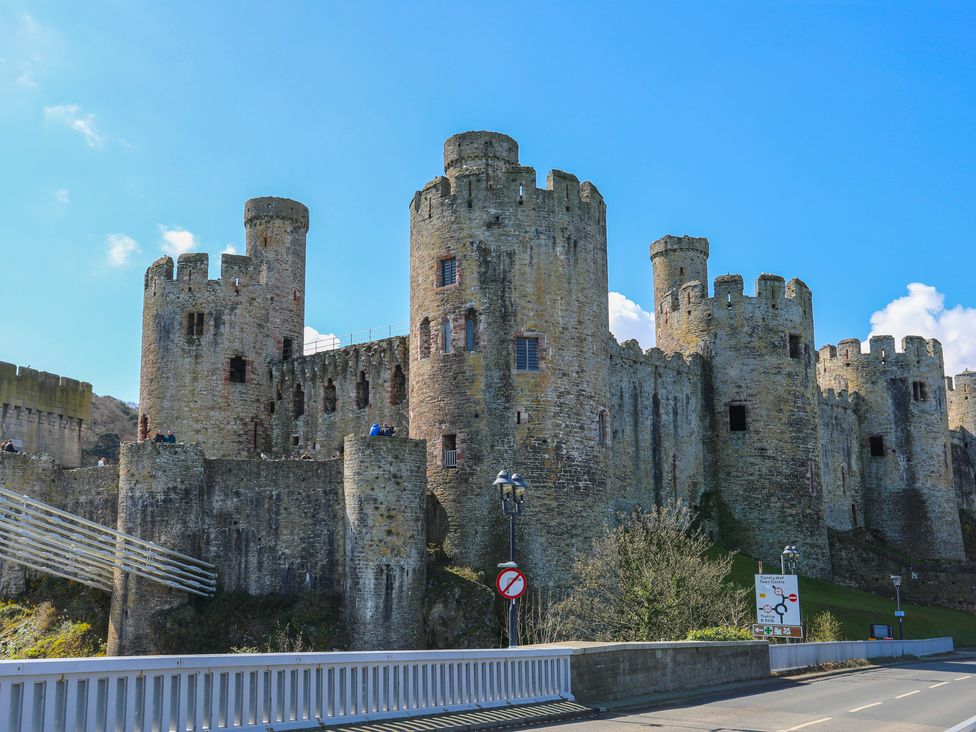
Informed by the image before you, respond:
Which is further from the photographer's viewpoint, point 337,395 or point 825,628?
point 337,395

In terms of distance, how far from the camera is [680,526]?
42969mm

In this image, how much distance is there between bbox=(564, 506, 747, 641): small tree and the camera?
101 feet

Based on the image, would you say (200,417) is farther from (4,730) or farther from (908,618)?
(4,730)

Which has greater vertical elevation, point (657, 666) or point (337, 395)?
point (337, 395)

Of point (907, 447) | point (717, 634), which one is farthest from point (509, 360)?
point (907, 447)

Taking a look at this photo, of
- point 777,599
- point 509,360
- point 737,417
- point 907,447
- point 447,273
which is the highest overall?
point 447,273

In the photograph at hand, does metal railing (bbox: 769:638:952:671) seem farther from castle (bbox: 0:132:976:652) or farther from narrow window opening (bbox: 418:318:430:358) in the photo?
narrow window opening (bbox: 418:318:430:358)

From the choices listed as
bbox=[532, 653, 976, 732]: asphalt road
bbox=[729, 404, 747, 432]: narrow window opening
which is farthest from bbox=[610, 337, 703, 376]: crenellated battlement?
bbox=[532, 653, 976, 732]: asphalt road

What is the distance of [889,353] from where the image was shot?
59.8 metres

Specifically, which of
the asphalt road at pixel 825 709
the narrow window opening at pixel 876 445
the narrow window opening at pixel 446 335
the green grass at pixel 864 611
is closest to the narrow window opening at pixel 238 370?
the narrow window opening at pixel 446 335

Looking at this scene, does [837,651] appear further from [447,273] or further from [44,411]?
[44,411]

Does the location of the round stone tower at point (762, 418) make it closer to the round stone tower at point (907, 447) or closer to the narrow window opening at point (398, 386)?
the round stone tower at point (907, 447)

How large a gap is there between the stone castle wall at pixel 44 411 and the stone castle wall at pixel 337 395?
1040 centimetres

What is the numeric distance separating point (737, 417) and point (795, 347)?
412cm
